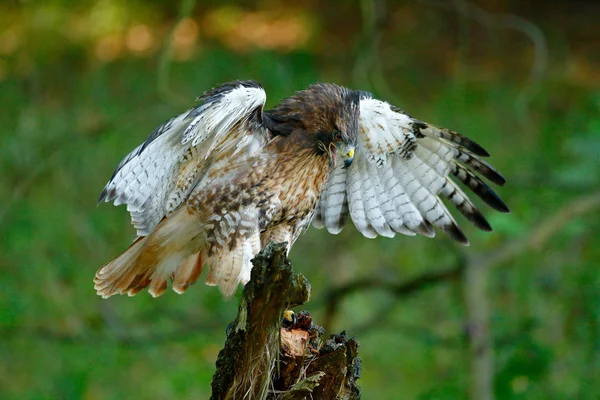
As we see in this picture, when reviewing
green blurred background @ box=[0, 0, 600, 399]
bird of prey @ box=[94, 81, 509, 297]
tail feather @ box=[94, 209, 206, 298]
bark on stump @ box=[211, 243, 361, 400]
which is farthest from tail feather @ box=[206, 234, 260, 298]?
green blurred background @ box=[0, 0, 600, 399]

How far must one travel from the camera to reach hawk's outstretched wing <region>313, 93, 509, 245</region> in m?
4.02

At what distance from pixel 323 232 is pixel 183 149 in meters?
2.94

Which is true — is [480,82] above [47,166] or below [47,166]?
above

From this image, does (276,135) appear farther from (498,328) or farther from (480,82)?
(480,82)

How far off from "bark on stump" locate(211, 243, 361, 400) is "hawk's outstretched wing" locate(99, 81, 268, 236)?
0.78 metres

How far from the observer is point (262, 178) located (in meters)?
3.62

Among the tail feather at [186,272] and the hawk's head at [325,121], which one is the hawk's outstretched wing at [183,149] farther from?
the tail feather at [186,272]

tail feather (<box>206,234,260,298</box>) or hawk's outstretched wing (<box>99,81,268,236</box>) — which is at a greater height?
hawk's outstretched wing (<box>99,81,268,236</box>)

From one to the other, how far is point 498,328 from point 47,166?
2.85 m

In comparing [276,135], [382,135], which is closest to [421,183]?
[382,135]

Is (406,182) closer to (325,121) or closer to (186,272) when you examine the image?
(325,121)

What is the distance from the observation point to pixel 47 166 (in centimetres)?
558

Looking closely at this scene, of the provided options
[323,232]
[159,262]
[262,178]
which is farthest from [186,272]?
[323,232]

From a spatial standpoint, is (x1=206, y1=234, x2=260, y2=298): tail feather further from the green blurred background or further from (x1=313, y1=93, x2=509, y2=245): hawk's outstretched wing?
the green blurred background
